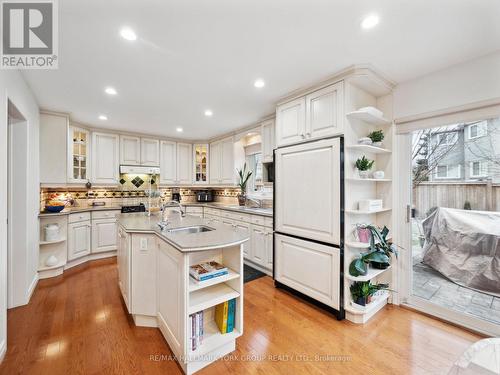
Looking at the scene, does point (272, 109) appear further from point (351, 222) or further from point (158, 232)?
point (158, 232)

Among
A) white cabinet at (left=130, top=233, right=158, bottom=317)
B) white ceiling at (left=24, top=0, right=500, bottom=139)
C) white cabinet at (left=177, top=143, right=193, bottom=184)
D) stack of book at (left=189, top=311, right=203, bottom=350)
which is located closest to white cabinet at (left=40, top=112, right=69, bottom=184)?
white ceiling at (left=24, top=0, right=500, bottom=139)

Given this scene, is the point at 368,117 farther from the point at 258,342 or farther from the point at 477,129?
the point at 258,342

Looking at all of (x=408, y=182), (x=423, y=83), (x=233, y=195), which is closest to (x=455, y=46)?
→ (x=423, y=83)

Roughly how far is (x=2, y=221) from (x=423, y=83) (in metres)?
3.97

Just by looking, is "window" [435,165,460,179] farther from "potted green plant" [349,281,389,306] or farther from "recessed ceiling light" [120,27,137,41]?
"recessed ceiling light" [120,27,137,41]

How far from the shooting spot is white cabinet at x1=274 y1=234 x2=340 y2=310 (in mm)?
2260

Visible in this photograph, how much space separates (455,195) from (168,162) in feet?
16.0

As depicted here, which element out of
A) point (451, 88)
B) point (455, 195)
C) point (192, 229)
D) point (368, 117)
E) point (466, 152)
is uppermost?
point (451, 88)

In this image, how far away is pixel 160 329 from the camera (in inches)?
79.8

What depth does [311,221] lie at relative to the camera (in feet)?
8.09

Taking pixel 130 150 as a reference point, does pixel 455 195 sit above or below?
below

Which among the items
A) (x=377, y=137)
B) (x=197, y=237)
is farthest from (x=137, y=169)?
(x=377, y=137)

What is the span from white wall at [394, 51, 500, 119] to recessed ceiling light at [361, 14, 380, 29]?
1.14 metres

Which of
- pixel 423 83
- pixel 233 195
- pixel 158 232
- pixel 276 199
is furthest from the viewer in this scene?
pixel 233 195
